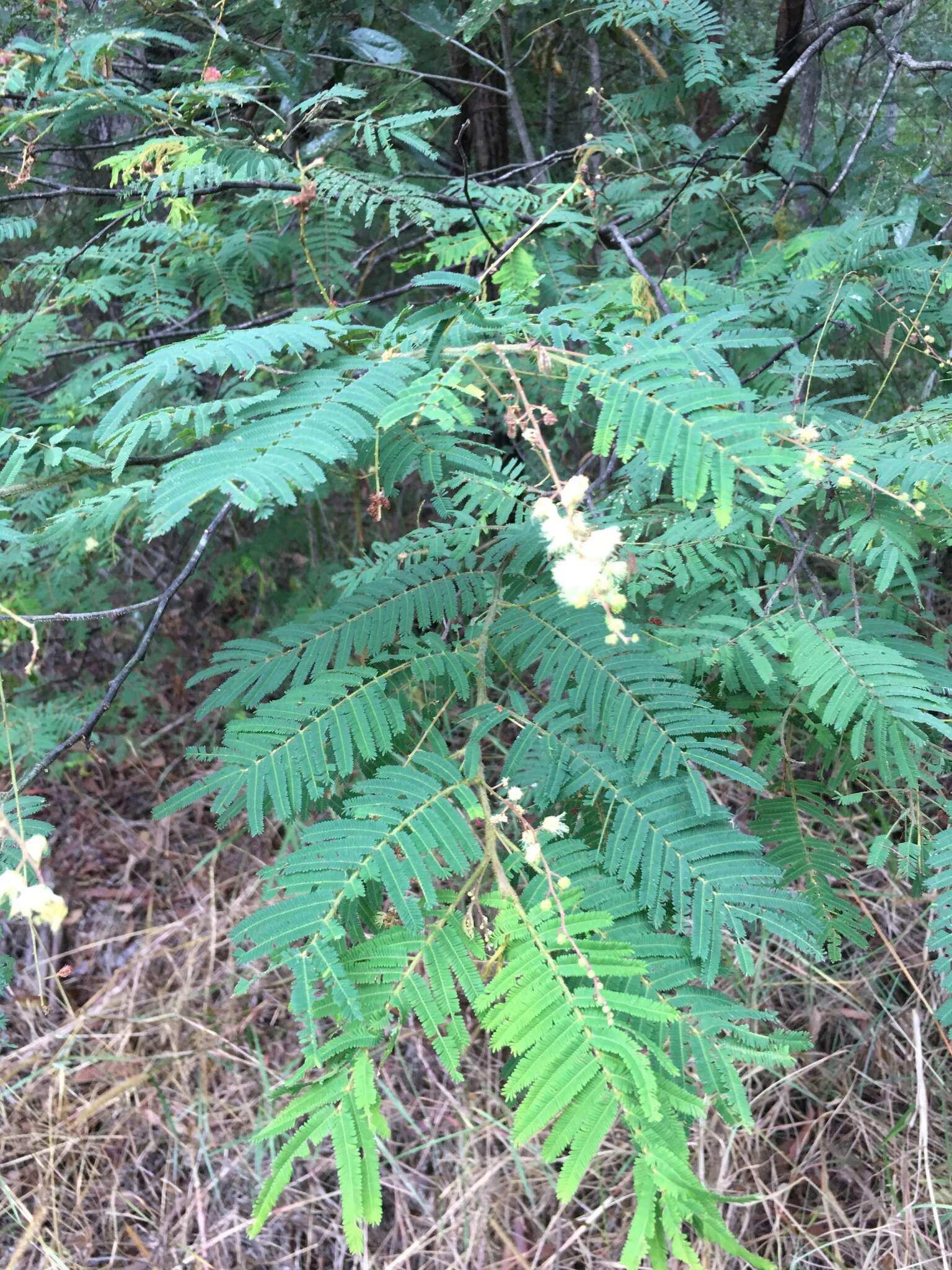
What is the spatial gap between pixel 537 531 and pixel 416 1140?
1866 mm

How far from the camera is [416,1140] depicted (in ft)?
7.55

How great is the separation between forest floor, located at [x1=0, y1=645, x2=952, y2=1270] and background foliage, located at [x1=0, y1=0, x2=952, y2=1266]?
0.25 m

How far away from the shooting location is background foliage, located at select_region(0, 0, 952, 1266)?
89 centimetres

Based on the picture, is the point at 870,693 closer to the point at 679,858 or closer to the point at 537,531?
the point at 679,858

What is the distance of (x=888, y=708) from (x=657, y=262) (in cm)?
206

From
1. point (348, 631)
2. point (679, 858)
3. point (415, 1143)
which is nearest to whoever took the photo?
point (679, 858)

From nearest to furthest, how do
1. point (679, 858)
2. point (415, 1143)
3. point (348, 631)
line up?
1. point (679, 858)
2. point (348, 631)
3. point (415, 1143)

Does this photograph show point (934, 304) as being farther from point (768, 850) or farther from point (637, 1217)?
point (637, 1217)

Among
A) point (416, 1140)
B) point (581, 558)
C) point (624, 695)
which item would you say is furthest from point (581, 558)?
point (416, 1140)

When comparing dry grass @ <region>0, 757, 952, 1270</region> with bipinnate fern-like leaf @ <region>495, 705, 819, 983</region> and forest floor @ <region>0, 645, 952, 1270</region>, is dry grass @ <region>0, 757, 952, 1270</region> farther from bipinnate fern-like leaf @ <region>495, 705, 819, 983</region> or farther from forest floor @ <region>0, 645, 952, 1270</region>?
bipinnate fern-like leaf @ <region>495, 705, 819, 983</region>

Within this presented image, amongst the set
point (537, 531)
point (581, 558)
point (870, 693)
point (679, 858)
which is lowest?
point (679, 858)

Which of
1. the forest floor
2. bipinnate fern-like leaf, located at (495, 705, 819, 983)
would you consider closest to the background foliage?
bipinnate fern-like leaf, located at (495, 705, 819, 983)

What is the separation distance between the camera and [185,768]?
341cm

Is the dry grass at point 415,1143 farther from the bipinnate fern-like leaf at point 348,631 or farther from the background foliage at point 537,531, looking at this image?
the bipinnate fern-like leaf at point 348,631
